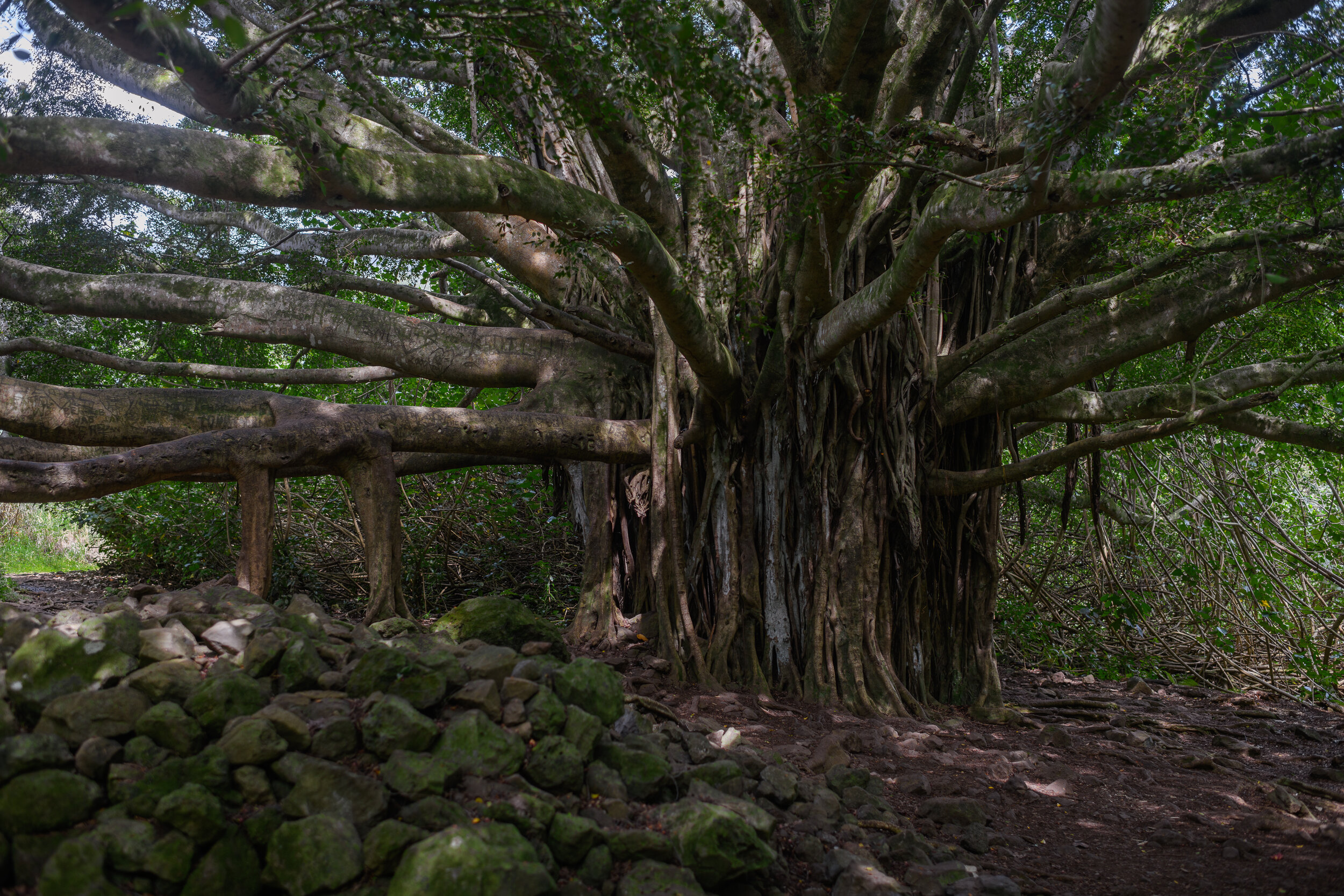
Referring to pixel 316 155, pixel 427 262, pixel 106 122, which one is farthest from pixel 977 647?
pixel 427 262

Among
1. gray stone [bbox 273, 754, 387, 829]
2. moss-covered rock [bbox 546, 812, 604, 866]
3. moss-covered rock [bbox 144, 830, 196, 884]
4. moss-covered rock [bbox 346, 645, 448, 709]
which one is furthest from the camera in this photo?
moss-covered rock [bbox 346, 645, 448, 709]

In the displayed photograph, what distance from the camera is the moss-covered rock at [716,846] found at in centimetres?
248

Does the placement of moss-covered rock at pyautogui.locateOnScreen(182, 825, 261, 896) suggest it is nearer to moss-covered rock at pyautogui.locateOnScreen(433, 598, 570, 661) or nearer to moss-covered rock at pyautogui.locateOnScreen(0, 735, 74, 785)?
moss-covered rock at pyautogui.locateOnScreen(0, 735, 74, 785)

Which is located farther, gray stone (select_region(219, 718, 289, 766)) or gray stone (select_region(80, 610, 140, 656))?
gray stone (select_region(80, 610, 140, 656))

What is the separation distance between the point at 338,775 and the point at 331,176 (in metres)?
2.13

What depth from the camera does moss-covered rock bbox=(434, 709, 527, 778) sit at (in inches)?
102

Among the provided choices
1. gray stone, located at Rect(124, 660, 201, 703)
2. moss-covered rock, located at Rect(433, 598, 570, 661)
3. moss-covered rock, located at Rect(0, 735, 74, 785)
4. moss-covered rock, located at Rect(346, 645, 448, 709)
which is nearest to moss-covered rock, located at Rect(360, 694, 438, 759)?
moss-covered rock, located at Rect(346, 645, 448, 709)

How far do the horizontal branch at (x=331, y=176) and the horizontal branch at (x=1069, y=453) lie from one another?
2295mm

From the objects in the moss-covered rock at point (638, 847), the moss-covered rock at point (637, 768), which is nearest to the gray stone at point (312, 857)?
the moss-covered rock at point (638, 847)

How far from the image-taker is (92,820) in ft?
7.03

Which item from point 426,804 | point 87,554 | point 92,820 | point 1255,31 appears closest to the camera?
point 92,820

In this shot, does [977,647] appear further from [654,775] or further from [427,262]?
[427,262]

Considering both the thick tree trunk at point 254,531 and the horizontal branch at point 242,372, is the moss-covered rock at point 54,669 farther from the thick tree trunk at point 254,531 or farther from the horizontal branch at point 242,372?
the horizontal branch at point 242,372

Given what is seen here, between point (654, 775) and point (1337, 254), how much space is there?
158 inches
